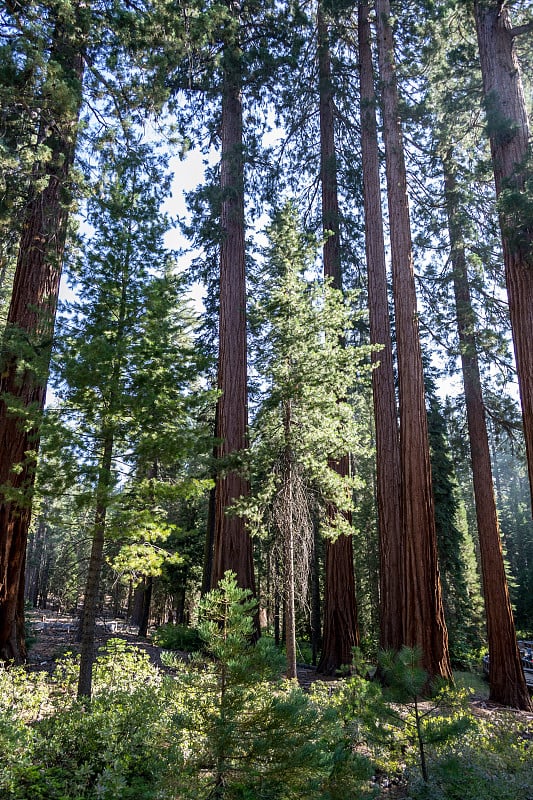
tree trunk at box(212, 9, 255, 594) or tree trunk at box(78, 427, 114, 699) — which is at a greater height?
tree trunk at box(212, 9, 255, 594)

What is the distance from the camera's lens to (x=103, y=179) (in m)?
10.1

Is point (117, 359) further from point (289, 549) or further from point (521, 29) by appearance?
point (521, 29)

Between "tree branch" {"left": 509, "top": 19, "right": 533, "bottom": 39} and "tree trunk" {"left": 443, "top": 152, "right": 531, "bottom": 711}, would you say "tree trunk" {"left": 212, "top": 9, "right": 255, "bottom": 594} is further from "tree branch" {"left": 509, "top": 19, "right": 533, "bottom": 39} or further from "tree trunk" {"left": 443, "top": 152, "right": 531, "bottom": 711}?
"tree branch" {"left": 509, "top": 19, "right": 533, "bottom": 39}

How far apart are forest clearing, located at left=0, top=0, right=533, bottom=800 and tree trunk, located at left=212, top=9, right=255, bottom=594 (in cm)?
5

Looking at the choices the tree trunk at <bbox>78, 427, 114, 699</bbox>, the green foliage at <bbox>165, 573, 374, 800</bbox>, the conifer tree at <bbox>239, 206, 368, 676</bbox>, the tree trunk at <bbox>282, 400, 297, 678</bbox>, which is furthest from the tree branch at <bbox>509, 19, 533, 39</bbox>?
the green foliage at <bbox>165, 573, 374, 800</bbox>

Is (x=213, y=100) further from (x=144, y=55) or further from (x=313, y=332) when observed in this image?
(x=313, y=332)

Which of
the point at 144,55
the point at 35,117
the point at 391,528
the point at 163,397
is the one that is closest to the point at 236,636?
the point at 163,397

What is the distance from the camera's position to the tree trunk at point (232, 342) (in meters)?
9.01

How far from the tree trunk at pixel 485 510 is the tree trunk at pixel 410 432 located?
4.64 feet

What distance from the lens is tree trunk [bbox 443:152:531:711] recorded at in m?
9.52

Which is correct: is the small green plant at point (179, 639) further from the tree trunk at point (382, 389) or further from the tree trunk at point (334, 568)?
the tree trunk at point (382, 389)

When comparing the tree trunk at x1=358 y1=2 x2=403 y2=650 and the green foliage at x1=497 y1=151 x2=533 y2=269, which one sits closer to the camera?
the green foliage at x1=497 y1=151 x2=533 y2=269

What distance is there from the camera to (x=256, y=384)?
1443 centimetres

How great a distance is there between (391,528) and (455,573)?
11865 millimetres
